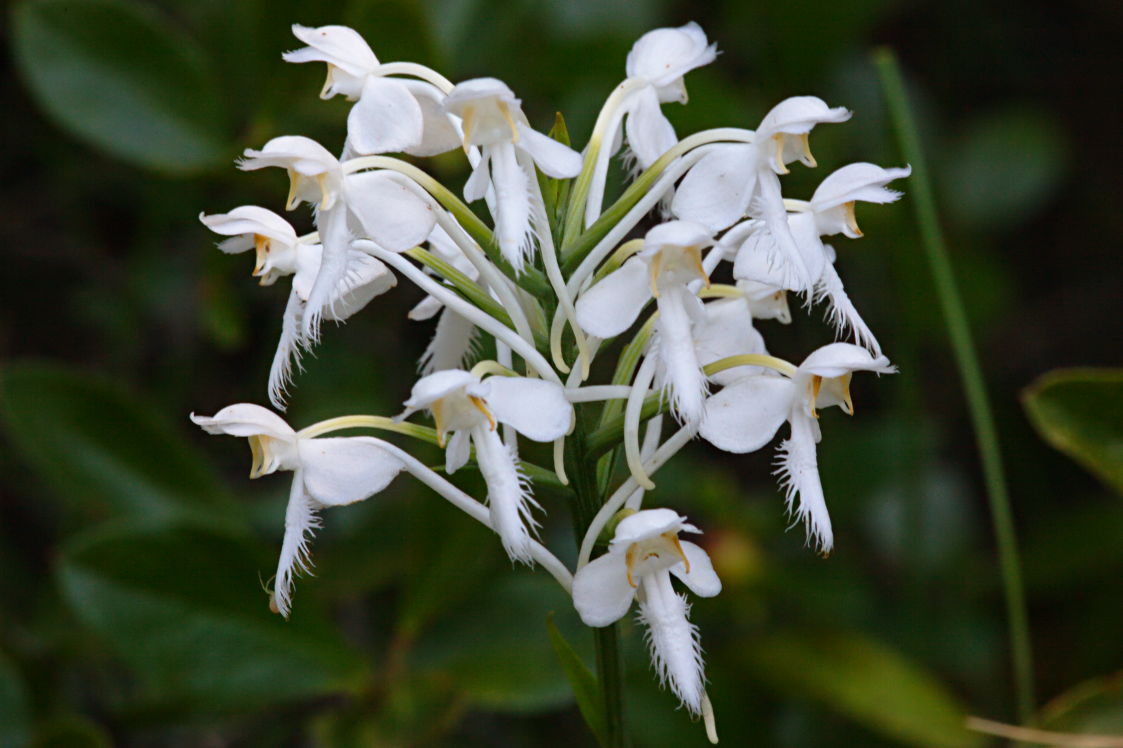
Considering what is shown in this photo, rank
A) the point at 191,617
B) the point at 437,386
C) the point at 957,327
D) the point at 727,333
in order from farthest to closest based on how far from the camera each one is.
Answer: the point at 191,617 → the point at 957,327 → the point at 727,333 → the point at 437,386

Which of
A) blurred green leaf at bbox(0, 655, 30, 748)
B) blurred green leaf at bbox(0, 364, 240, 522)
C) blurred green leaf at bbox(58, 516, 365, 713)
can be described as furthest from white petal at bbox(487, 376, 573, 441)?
blurred green leaf at bbox(0, 655, 30, 748)

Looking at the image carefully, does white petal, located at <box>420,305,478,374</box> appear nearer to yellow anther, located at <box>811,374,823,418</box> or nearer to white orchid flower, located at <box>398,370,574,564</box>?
white orchid flower, located at <box>398,370,574,564</box>

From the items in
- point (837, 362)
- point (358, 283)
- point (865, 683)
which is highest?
point (358, 283)

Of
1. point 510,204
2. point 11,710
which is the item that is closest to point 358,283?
point 510,204

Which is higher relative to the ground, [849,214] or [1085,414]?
[849,214]

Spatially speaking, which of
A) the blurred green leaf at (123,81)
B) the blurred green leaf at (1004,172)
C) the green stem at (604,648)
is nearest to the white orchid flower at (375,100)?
the green stem at (604,648)

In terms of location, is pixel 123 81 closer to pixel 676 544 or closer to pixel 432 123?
pixel 432 123

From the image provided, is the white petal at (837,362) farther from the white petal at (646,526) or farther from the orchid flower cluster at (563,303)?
the white petal at (646,526)
